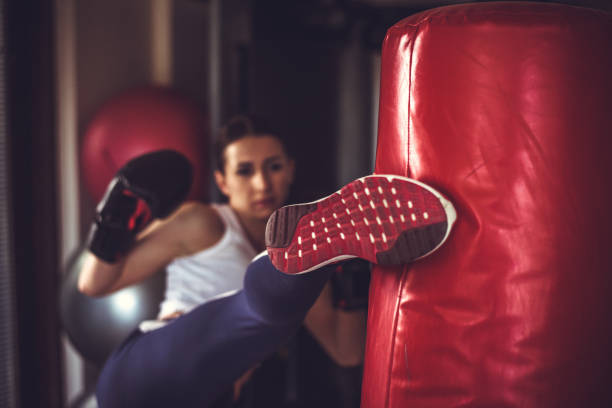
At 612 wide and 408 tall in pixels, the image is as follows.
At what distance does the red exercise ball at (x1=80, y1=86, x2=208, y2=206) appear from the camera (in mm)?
1452

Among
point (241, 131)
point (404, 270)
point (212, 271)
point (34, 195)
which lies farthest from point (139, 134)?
point (404, 270)

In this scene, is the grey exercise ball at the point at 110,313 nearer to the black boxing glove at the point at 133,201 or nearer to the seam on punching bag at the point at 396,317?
the black boxing glove at the point at 133,201

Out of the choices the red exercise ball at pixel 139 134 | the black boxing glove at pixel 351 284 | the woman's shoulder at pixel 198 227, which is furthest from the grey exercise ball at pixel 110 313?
the black boxing glove at pixel 351 284

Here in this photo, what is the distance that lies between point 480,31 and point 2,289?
151 cm

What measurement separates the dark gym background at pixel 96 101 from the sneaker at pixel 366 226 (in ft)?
3.45

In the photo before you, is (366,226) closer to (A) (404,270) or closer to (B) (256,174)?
(A) (404,270)

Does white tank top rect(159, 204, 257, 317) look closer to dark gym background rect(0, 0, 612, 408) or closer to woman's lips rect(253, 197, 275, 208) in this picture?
woman's lips rect(253, 197, 275, 208)

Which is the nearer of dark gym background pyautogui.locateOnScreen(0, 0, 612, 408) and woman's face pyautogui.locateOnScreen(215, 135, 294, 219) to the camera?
woman's face pyautogui.locateOnScreen(215, 135, 294, 219)

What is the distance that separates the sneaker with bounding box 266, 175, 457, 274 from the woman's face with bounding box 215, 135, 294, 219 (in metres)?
0.51

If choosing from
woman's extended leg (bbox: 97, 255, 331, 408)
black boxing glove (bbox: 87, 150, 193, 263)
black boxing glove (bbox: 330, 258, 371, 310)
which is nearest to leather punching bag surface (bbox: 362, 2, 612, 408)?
woman's extended leg (bbox: 97, 255, 331, 408)

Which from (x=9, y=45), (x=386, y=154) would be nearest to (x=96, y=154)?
(x=9, y=45)

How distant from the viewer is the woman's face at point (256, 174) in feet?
3.48

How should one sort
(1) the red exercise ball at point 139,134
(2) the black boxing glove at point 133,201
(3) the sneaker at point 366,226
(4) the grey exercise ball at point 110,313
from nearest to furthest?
(3) the sneaker at point 366,226
(2) the black boxing glove at point 133,201
(4) the grey exercise ball at point 110,313
(1) the red exercise ball at point 139,134

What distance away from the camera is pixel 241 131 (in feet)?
3.57
